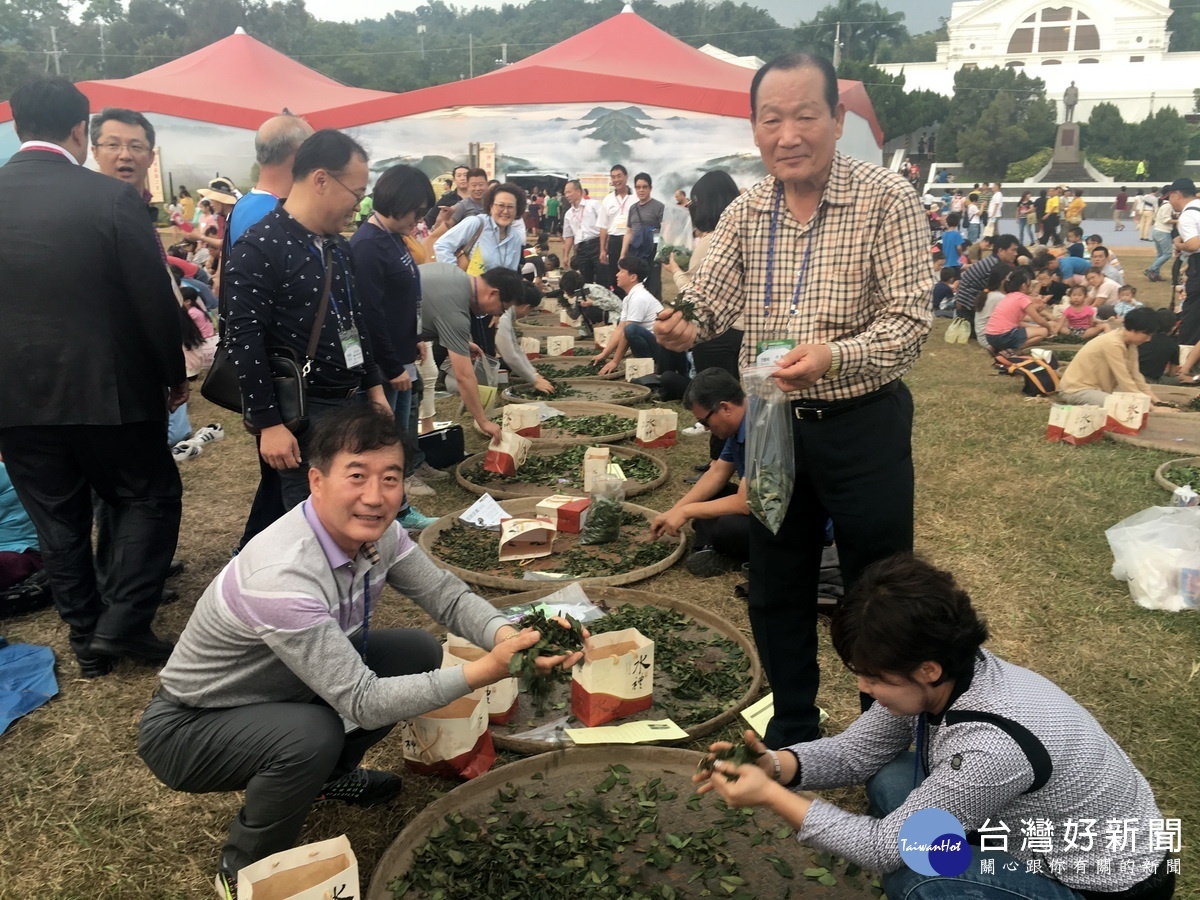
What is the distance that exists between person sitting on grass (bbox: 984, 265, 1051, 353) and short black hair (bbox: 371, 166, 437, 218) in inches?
266

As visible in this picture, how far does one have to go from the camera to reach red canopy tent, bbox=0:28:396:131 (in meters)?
20.5

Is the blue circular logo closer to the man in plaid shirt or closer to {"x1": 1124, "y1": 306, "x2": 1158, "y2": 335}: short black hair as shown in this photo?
the man in plaid shirt

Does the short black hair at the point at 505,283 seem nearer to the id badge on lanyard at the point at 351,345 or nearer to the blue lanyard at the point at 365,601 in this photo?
the id badge on lanyard at the point at 351,345

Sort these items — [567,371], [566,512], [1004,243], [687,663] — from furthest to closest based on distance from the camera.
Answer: [1004,243]
[567,371]
[566,512]
[687,663]

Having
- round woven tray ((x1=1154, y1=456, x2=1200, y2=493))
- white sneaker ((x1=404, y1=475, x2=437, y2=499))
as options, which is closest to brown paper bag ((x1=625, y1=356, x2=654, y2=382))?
white sneaker ((x1=404, y1=475, x2=437, y2=499))

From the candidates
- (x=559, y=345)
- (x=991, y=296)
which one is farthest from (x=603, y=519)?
(x=991, y=296)

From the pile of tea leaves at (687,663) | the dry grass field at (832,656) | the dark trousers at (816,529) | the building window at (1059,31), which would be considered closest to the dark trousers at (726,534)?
the dry grass field at (832,656)

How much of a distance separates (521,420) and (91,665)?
3196 millimetres

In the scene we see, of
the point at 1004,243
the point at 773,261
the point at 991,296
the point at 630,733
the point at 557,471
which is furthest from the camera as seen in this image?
the point at 1004,243

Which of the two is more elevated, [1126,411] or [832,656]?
[1126,411]

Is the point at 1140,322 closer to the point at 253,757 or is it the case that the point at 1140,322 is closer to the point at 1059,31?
the point at 253,757

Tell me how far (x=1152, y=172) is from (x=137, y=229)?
47782 mm

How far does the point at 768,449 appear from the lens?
2.39 metres

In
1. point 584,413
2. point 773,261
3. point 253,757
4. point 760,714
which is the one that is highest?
point 773,261
